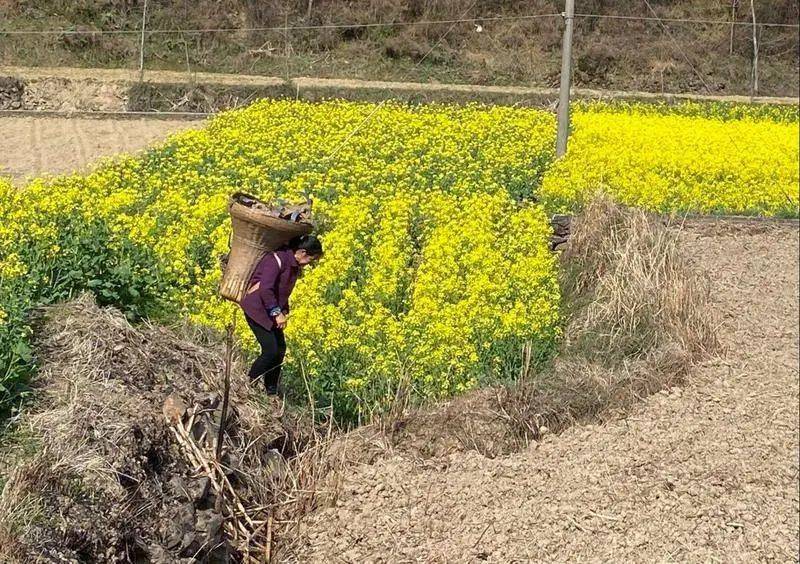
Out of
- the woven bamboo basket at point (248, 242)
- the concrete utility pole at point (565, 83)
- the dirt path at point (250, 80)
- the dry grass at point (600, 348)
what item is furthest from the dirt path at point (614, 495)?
the dirt path at point (250, 80)

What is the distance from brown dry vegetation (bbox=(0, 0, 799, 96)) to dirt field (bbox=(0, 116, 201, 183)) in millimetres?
7446

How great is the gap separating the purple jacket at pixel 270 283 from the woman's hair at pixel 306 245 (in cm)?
5

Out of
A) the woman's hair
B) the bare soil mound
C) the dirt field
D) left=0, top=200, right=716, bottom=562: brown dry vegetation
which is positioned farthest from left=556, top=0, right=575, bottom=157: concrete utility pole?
the bare soil mound

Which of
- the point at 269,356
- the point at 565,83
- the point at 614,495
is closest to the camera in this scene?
the point at 614,495

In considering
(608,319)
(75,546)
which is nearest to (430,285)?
(608,319)

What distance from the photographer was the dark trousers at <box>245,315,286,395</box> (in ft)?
19.3

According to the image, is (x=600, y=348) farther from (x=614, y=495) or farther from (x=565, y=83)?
(x=565, y=83)

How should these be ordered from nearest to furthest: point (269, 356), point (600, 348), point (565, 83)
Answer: point (269, 356) < point (600, 348) < point (565, 83)

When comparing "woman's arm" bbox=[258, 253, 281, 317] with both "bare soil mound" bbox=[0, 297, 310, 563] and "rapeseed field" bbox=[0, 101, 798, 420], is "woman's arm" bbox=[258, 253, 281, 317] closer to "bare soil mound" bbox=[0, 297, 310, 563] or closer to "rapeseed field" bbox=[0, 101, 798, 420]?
"bare soil mound" bbox=[0, 297, 310, 563]

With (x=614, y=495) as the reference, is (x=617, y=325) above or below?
above

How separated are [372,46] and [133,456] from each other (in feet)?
93.4

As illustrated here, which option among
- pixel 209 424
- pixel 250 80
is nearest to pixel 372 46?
pixel 250 80

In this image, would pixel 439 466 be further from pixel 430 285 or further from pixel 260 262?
pixel 430 285

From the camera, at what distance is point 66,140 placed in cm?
1664
